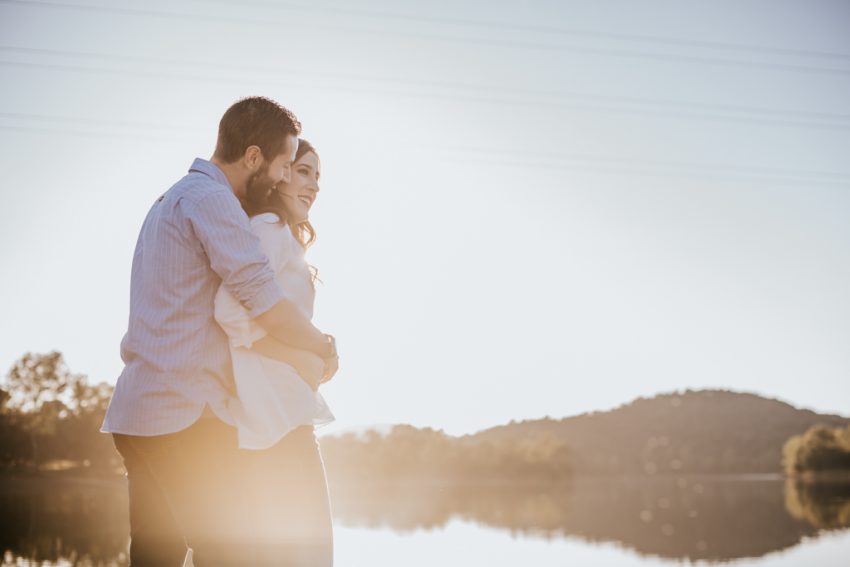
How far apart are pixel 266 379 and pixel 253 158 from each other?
2.08 ft

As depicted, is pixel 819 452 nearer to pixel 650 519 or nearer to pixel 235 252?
pixel 650 519

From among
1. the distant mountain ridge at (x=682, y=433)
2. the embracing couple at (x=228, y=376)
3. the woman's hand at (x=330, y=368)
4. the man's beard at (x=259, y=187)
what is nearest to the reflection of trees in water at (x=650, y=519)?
the distant mountain ridge at (x=682, y=433)

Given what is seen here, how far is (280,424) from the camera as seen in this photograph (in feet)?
5.61

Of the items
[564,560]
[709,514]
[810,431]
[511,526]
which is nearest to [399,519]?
[511,526]

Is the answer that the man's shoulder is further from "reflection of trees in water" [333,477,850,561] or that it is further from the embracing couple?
"reflection of trees in water" [333,477,850,561]

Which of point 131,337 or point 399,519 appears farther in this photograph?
point 399,519

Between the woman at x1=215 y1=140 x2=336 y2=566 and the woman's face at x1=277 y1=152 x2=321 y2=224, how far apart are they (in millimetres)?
354

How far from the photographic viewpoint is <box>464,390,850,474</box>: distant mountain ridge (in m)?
39.9

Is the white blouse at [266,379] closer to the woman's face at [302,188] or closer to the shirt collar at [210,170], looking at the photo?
the shirt collar at [210,170]

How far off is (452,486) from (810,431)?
23601 millimetres

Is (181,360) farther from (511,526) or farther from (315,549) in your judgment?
(511,526)

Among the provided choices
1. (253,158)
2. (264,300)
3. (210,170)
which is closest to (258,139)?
(253,158)

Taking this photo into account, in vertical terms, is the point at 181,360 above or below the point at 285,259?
below

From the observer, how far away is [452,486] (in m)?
42.1
